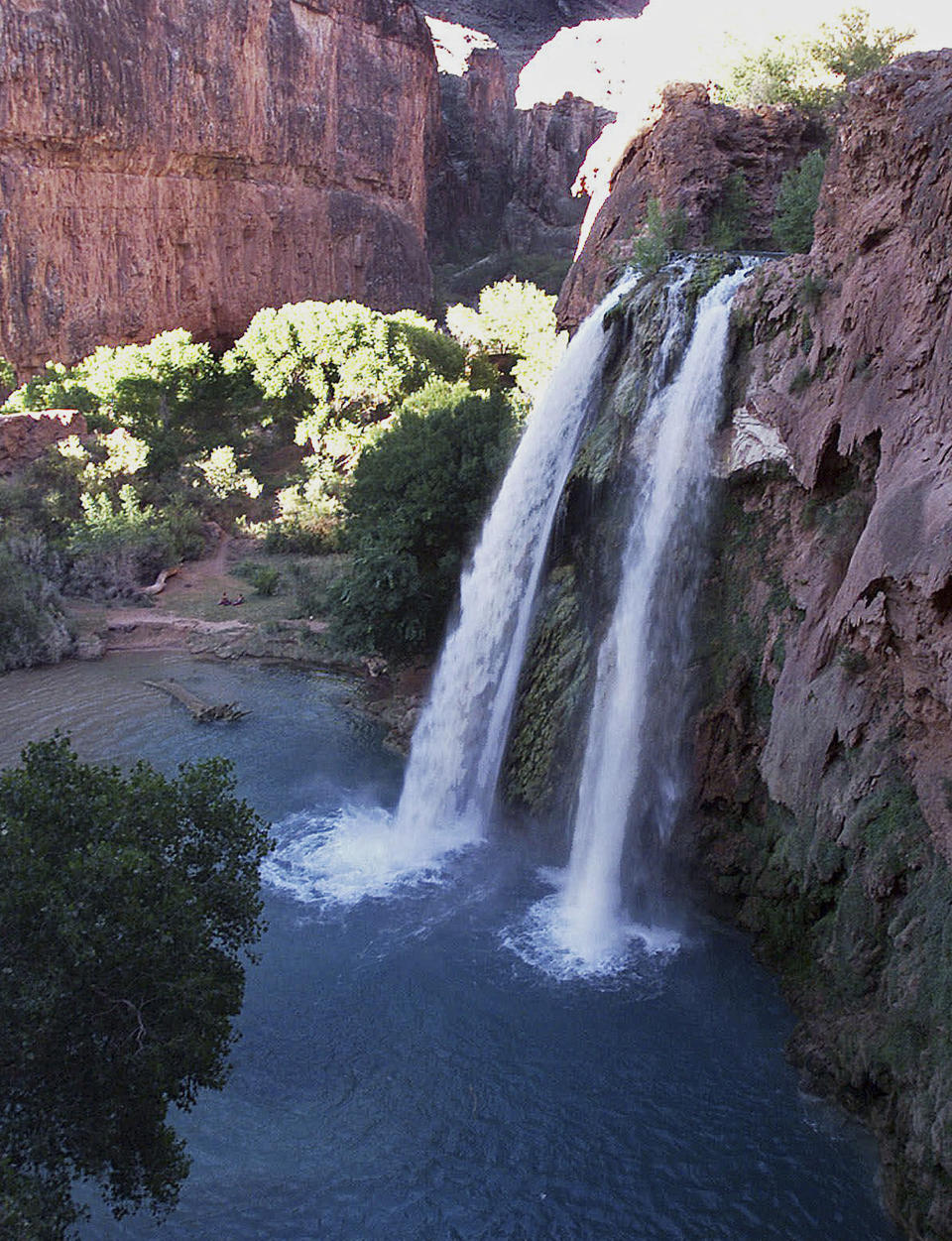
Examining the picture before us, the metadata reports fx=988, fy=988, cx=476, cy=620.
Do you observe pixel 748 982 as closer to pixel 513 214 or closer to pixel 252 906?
pixel 252 906

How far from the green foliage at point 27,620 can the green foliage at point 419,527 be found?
6.74 m

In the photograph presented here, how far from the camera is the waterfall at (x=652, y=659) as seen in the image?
12539mm

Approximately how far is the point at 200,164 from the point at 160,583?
2009cm

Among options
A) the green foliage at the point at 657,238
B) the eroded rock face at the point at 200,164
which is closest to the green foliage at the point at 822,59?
the green foliage at the point at 657,238

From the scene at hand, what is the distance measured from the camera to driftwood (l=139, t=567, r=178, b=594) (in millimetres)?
26062

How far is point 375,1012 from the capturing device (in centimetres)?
1038

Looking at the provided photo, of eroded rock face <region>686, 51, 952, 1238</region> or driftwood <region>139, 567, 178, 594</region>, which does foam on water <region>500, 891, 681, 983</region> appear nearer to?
eroded rock face <region>686, 51, 952, 1238</region>

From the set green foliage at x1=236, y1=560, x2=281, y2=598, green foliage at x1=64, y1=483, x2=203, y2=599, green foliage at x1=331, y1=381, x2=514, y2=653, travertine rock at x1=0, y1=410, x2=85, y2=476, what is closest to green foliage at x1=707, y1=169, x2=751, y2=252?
green foliage at x1=331, y1=381, x2=514, y2=653

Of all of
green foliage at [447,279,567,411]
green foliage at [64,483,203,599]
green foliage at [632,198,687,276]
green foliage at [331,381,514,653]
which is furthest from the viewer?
green foliage at [447,279,567,411]

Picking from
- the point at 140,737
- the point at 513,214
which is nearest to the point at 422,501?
the point at 140,737

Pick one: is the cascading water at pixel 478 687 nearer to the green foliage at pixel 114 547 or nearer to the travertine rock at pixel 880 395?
the travertine rock at pixel 880 395

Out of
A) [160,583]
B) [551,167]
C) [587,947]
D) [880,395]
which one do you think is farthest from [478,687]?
[551,167]

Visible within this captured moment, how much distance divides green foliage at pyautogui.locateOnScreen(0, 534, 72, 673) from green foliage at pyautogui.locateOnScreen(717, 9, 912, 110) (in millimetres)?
18935

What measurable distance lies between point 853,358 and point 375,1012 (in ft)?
27.7
